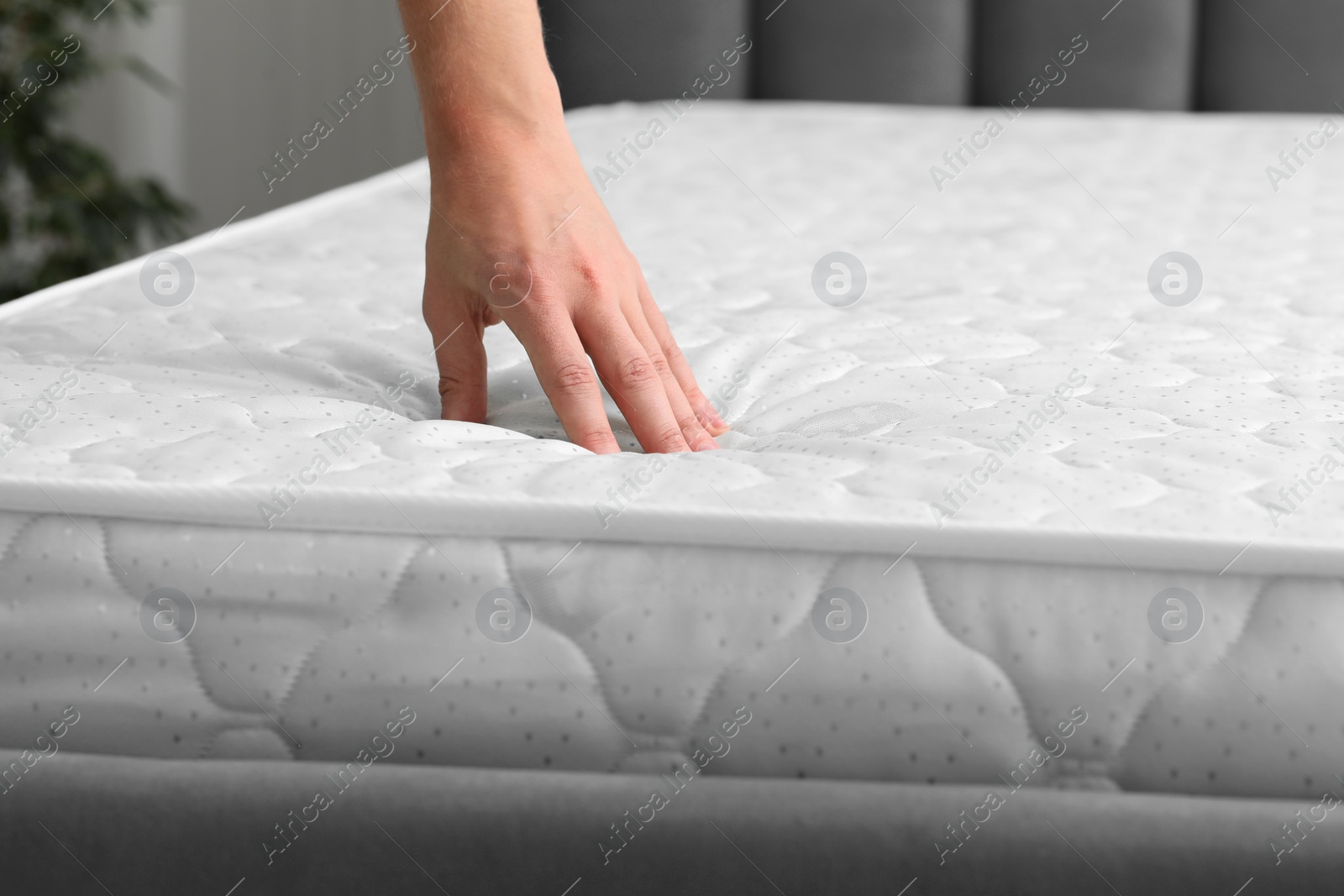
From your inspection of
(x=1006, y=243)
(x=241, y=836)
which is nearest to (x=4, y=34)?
(x=1006, y=243)

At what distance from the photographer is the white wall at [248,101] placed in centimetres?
251

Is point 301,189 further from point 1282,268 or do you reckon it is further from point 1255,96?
point 1282,268

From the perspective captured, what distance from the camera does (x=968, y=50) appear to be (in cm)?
188

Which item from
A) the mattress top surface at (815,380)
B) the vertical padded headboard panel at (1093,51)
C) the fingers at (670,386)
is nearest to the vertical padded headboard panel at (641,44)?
the vertical padded headboard panel at (1093,51)

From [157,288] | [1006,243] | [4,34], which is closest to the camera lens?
[157,288]

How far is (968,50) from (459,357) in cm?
155

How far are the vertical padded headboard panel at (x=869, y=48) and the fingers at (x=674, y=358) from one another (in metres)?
1.43

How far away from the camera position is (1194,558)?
418 mm

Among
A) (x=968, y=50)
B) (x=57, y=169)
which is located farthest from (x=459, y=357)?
(x=57, y=169)

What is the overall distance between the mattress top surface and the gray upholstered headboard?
24.0 inches

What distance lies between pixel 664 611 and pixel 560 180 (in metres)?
0.27

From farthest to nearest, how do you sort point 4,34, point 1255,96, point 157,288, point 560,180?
point 4,34, point 1255,96, point 157,288, point 560,180

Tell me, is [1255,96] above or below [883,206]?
above

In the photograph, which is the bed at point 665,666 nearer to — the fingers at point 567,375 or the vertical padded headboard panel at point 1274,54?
the fingers at point 567,375
